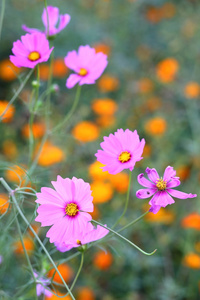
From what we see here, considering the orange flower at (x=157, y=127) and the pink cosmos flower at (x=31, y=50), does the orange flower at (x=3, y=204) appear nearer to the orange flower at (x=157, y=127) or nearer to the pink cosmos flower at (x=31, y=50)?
the pink cosmos flower at (x=31, y=50)

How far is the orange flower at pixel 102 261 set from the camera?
4.05ft

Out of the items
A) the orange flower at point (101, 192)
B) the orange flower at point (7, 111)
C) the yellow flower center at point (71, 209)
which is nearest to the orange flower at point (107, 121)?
the orange flower at point (101, 192)

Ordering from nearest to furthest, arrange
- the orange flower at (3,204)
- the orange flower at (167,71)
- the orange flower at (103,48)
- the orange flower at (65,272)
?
the orange flower at (3,204), the orange flower at (65,272), the orange flower at (167,71), the orange flower at (103,48)

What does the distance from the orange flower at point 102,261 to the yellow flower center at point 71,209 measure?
2.55ft

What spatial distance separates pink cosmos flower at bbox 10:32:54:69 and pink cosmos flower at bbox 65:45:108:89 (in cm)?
9

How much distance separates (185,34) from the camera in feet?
7.58

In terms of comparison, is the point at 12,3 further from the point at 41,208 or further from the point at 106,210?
the point at 41,208

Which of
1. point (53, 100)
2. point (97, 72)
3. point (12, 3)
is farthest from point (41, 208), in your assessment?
point (12, 3)

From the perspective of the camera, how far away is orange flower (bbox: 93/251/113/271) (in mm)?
1235

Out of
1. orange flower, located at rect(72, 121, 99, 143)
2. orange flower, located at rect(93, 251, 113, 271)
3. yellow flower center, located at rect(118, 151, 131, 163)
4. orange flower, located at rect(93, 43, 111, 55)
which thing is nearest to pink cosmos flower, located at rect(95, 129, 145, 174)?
yellow flower center, located at rect(118, 151, 131, 163)

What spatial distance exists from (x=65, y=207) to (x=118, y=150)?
98mm

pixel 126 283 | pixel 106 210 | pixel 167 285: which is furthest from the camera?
pixel 106 210

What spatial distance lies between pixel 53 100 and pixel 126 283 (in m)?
0.98

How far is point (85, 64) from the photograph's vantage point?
693 millimetres
